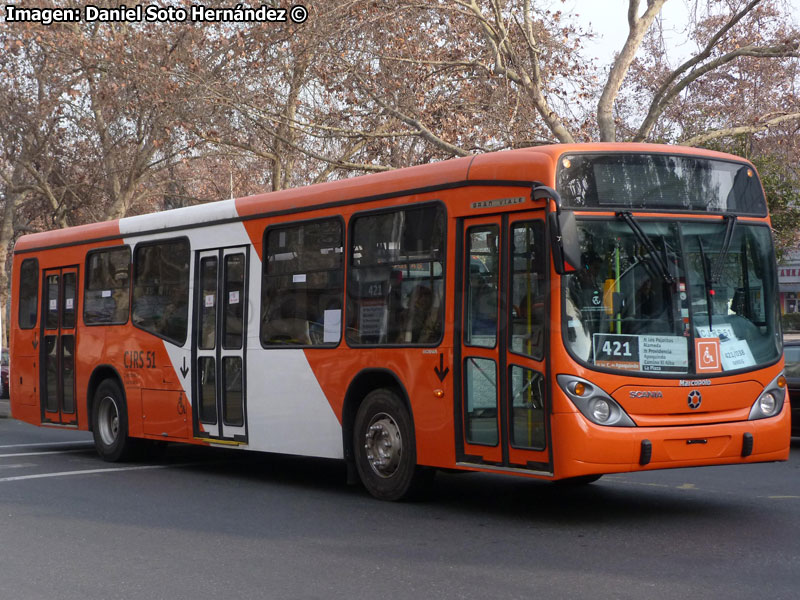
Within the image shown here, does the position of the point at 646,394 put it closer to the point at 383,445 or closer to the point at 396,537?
the point at 396,537

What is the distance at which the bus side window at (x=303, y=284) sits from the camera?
34.3 ft

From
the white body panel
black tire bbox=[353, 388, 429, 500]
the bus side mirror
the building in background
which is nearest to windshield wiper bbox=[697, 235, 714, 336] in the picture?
the bus side mirror

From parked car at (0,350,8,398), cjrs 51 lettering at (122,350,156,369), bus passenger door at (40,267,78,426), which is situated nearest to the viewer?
cjrs 51 lettering at (122,350,156,369)

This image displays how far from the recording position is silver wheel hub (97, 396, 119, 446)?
45.9 ft

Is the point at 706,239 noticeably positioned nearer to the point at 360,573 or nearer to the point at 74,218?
the point at 360,573

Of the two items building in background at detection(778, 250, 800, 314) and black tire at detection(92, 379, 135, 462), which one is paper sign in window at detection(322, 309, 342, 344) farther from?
building in background at detection(778, 250, 800, 314)

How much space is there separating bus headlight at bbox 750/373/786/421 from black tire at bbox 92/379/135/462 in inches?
308

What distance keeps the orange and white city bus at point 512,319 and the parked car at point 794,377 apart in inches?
253

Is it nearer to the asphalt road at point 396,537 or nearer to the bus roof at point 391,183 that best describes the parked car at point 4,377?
the bus roof at point 391,183

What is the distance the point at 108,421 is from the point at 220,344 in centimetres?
302

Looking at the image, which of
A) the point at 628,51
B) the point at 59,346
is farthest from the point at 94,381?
the point at 628,51

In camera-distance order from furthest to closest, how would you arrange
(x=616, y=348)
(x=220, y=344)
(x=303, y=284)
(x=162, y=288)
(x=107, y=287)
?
(x=107, y=287)
(x=162, y=288)
(x=220, y=344)
(x=303, y=284)
(x=616, y=348)

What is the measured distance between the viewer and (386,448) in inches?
388

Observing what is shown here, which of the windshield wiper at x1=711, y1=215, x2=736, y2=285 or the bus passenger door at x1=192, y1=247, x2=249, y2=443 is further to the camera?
the bus passenger door at x1=192, y1=247, x2=249, y2=443
